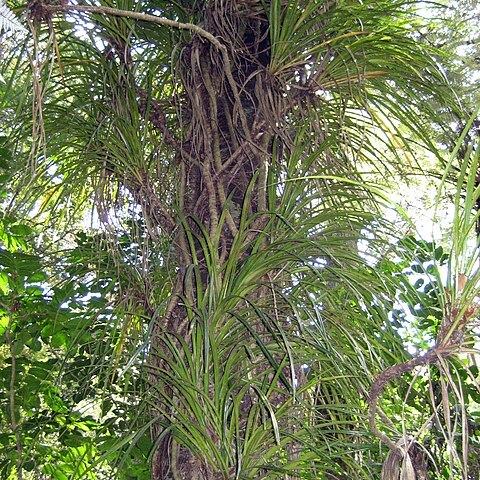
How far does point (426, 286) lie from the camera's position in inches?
78.3

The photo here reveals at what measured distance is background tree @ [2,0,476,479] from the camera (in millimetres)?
873

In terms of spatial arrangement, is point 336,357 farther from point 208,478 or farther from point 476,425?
point 476,425

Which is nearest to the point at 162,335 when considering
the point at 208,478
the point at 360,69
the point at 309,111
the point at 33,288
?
the point at 208,478

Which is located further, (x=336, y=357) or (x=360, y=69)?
(x=360, y=69)

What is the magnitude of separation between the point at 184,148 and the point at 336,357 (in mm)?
534

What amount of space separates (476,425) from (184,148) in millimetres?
1151

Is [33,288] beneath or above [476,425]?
above

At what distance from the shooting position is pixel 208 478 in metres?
0.83

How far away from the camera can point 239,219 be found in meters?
1.07

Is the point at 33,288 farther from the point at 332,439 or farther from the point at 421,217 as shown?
the point at 421,217

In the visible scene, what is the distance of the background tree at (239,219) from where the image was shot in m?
0.87

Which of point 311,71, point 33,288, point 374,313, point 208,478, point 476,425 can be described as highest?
point 311,71

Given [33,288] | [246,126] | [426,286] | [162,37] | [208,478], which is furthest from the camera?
[426,286]

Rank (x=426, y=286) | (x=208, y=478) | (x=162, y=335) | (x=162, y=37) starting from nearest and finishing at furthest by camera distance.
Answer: (x=208, y=478)
(x=162, y=335)
(x=162, y=37)
(x=426, y=286)
